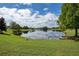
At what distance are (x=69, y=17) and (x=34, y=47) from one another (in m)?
0.44

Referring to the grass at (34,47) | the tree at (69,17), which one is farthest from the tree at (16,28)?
the tree at (69,17)

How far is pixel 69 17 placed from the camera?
2.59 meters

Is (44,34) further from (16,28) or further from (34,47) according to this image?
(16,28)

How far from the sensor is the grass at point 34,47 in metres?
2.53

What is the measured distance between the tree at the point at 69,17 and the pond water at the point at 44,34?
0.29 feet

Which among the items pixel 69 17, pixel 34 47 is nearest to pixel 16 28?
pixel 34 47

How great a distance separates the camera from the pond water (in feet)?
8.44

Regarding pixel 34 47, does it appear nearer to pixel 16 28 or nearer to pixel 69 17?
pixel 16 28

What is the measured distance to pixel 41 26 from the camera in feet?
8.41

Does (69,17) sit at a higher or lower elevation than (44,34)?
higher

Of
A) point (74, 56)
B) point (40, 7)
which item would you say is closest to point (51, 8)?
point (40, 7)

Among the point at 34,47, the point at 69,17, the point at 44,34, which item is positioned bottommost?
the point at 34,47

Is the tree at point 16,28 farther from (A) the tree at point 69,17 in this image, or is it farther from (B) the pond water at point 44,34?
A: (A) the tree at point 69,17

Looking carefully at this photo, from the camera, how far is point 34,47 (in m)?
2.55
